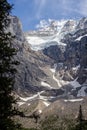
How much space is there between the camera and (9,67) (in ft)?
59.2

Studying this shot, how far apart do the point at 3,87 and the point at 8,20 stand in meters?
3.36

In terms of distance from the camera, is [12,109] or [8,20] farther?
[8,20]

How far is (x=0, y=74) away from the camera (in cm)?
1777

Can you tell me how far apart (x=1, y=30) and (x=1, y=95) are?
121 inches

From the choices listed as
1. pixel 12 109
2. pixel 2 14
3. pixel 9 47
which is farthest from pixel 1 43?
pixel 12 109

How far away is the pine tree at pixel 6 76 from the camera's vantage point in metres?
17.3

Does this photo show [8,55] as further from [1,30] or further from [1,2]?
[1,2]

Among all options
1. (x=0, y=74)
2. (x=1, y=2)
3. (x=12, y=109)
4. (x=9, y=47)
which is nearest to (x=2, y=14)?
(x=1, y=2)

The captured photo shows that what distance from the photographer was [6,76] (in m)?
18.2

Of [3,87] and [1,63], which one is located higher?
[1,63]

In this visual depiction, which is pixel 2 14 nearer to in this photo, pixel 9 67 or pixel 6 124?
pixel 9 67

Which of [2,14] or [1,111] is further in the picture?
[2,14]

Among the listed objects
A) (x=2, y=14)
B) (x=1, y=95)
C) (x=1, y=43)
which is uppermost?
(x=2, y=14)

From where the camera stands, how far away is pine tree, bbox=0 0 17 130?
17.3m
